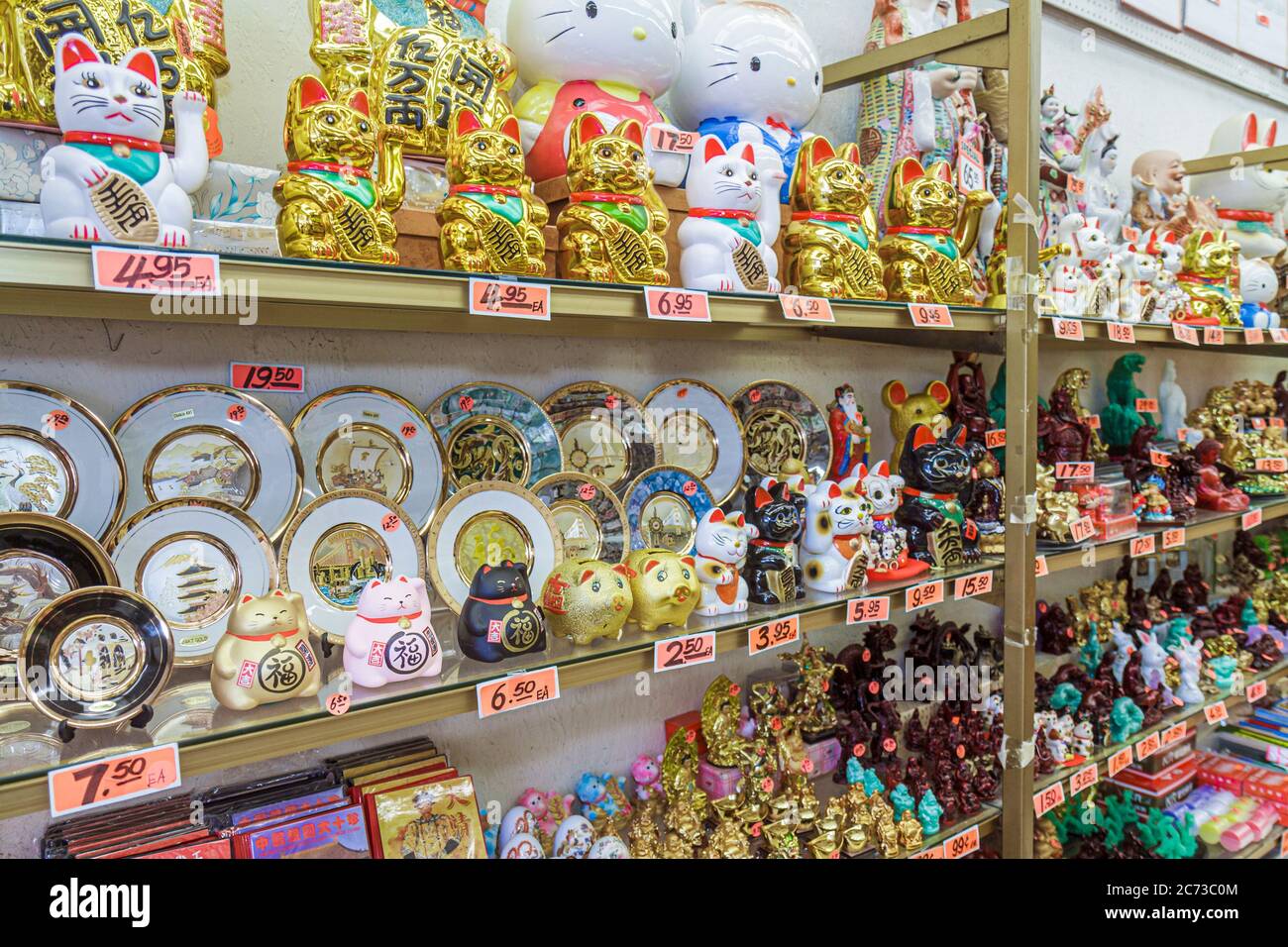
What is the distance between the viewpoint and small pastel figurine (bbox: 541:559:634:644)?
1268mm

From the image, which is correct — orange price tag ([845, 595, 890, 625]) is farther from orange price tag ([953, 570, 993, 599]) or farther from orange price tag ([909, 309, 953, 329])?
orange price tag ([909, 309, 953, 329])

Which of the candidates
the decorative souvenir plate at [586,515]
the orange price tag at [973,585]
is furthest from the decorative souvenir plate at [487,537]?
the orange price tag at [973,585]

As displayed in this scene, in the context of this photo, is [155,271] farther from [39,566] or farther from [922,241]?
[922,241]

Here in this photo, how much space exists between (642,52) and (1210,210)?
2213mm

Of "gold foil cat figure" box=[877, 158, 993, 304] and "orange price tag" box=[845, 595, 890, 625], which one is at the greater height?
"gold foil cat figure" box=[877, 158, 993, 304]

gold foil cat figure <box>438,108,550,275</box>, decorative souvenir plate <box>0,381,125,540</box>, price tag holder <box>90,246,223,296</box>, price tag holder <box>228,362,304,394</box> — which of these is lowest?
decorative souvenir plate <box>0,381,125,540</box>

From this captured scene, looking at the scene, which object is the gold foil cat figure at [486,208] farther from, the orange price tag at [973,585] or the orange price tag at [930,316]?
the orange price tag at [973,585]

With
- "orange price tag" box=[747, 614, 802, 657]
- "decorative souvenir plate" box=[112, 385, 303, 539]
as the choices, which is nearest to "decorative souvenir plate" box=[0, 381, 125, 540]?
"decorative souvenir plate" box=[112, 385, 303, 539]

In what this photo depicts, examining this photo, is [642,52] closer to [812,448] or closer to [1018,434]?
[812,448]

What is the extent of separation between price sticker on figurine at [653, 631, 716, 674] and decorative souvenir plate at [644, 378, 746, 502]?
448 mm

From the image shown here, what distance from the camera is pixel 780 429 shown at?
1880 mm

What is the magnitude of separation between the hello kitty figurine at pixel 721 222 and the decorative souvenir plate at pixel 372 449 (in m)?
0.51

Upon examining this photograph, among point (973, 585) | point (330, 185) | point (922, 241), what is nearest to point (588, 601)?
point (330, 185)

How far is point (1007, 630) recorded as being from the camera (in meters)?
1.83
